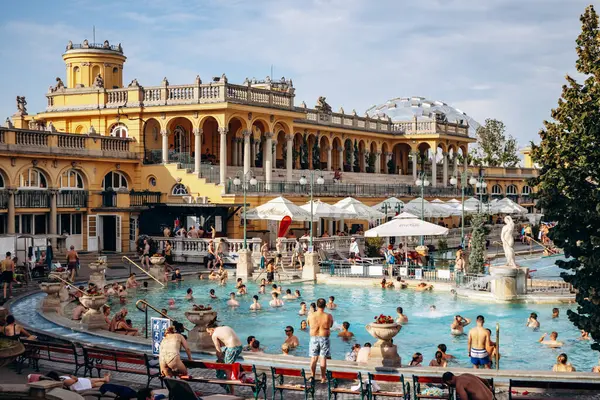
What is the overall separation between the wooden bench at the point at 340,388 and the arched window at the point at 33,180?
85.8 feet

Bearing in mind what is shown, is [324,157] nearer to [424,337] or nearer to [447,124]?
[447,124]

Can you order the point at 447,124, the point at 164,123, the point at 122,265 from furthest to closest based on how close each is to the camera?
1. the point at 447,124
2. the point at 164,123
3. the point at 122,265

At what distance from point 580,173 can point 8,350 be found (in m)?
10.6

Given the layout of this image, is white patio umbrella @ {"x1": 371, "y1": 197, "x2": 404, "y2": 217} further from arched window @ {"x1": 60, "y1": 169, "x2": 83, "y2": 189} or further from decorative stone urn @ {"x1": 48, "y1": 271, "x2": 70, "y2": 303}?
decorative stone urn @ {"x1": 48, "y1": 271, "x2": 70, "y2": 303}

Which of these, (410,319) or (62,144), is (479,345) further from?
(62,144)

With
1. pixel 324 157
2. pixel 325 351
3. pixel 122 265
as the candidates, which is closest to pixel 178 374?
pixel 325 351

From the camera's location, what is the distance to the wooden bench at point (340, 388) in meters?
13.7

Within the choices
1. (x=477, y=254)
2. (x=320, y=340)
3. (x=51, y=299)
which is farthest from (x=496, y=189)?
(x=320, y=340)

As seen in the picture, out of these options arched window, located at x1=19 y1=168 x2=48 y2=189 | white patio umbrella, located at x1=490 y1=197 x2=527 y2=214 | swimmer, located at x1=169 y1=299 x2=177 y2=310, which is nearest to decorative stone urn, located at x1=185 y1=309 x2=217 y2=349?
swimmer, located at x1=169 y1=299 x2=177 y2=310

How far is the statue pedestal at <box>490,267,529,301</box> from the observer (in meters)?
28.9

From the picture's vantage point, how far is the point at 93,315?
834 inches

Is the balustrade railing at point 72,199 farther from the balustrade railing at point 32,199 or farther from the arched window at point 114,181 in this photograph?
the arched window at point 114,181

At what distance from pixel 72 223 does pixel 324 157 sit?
2636cm

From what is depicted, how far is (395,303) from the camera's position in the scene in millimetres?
29891
